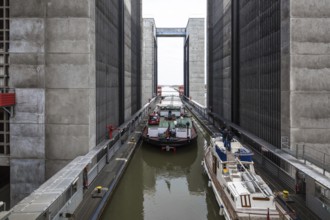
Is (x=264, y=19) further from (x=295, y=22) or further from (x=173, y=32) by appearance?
(x=173, y=32)

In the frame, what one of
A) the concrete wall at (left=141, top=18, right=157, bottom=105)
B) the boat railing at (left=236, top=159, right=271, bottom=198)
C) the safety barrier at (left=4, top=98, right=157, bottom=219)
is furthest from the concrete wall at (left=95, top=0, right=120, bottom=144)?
the concrete wall at (left=141, top=18, right=157, bottom=105)

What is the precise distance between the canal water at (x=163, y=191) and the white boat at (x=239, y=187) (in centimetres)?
163

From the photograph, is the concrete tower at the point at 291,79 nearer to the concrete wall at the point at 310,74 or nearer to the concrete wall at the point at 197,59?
the concrete wall at the point at 310,74

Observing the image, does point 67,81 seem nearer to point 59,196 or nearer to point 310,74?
point 59,196

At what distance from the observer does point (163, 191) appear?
23344 mm

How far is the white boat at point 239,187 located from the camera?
1525cm

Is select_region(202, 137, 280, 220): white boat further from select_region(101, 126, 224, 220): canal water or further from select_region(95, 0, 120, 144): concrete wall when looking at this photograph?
select_region(95, 0, 120, 144): concrete wall

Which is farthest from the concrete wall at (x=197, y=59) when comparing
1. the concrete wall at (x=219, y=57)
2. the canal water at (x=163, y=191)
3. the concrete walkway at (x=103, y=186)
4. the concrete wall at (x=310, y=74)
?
the concrete wall at (x=310, y=74)

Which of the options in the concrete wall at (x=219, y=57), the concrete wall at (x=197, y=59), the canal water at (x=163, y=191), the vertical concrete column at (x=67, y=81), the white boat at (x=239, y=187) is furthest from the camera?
the concrete wall at (x=197, y=59)

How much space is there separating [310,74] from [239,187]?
8929 millimetres

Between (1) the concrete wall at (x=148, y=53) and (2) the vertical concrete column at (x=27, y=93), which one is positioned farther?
(1) the concrete wall at (x=148, y=53)

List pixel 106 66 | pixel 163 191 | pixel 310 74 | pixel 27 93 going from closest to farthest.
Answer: pixel 310 74 → pixel 27 93 → pixel 163 191 → pixel 106 66

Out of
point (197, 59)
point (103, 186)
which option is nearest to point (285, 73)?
point (103, 186)

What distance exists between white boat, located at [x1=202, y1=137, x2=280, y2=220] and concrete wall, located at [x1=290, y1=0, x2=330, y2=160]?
4024 mm
